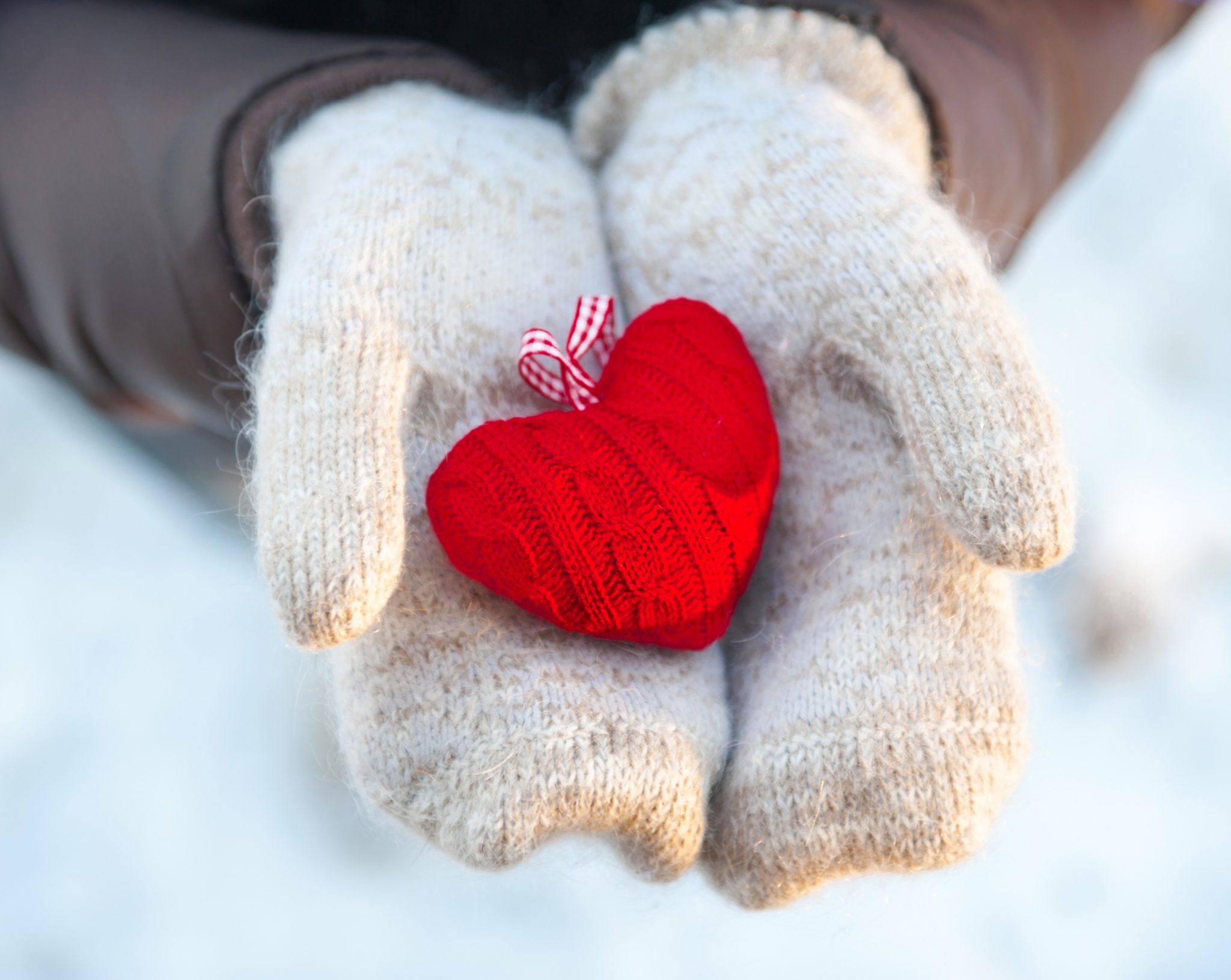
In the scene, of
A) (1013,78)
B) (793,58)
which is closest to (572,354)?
(793,58)

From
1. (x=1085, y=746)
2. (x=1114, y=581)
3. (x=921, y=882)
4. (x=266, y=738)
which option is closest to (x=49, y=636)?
(x=266, y=738)

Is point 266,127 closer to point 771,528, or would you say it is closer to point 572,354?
point 572,354

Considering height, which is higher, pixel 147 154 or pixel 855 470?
pixel 855 470

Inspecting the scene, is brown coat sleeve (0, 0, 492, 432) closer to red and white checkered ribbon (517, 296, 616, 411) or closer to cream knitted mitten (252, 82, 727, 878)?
cream knitted mitten (252, 82, 727, 878)

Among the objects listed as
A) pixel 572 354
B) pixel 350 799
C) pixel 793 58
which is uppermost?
pixel 793 58

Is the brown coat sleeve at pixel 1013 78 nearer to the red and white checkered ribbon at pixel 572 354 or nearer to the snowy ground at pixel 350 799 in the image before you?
the snowy ground at pixel 350 799

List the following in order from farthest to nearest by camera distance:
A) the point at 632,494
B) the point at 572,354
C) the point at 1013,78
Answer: the point at 1013,78 → the point at 572,354 → the point at 632,494

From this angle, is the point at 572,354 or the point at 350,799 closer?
the point at 572,354

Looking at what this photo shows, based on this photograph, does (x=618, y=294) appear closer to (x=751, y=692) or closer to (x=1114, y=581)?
(x=751, y=692)
